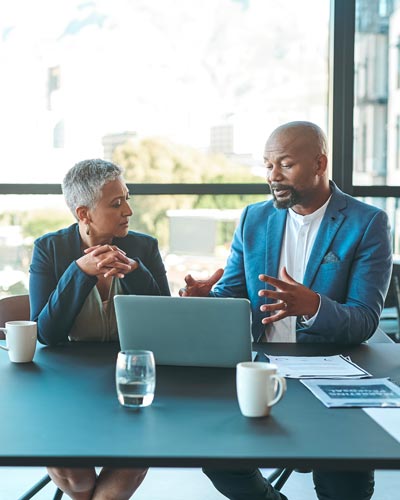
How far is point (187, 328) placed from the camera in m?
1.85

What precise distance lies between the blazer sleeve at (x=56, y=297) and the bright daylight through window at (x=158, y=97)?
1.62 m

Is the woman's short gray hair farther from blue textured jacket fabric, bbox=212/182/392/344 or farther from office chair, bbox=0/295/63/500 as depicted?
blue textured jacket fabric, bbox=212/182/392/344

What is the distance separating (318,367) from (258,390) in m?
0.45

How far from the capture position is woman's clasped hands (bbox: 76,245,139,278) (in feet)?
7.40

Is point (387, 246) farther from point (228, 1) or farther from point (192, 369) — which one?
point (228, 1)

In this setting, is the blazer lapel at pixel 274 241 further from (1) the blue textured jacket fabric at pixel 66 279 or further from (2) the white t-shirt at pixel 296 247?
(1) the blue textured jacket fabric at pixel 66 279

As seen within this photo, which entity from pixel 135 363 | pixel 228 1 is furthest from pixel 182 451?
pixel 228 1

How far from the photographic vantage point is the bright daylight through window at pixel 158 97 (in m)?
3.99

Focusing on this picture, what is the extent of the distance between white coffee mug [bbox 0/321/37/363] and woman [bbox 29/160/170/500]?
229 millimetres

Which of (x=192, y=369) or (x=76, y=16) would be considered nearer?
(x=192, y=369)

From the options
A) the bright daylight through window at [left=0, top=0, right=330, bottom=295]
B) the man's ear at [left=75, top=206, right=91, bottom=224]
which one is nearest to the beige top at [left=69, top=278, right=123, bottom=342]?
the man's ear at [left=75, top=206, right=91, bottom=224]

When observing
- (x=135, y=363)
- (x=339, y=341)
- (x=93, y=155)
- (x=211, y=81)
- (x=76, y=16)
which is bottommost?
(x=339, y=341)

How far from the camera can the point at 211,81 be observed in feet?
13.2

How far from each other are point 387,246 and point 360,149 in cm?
158
